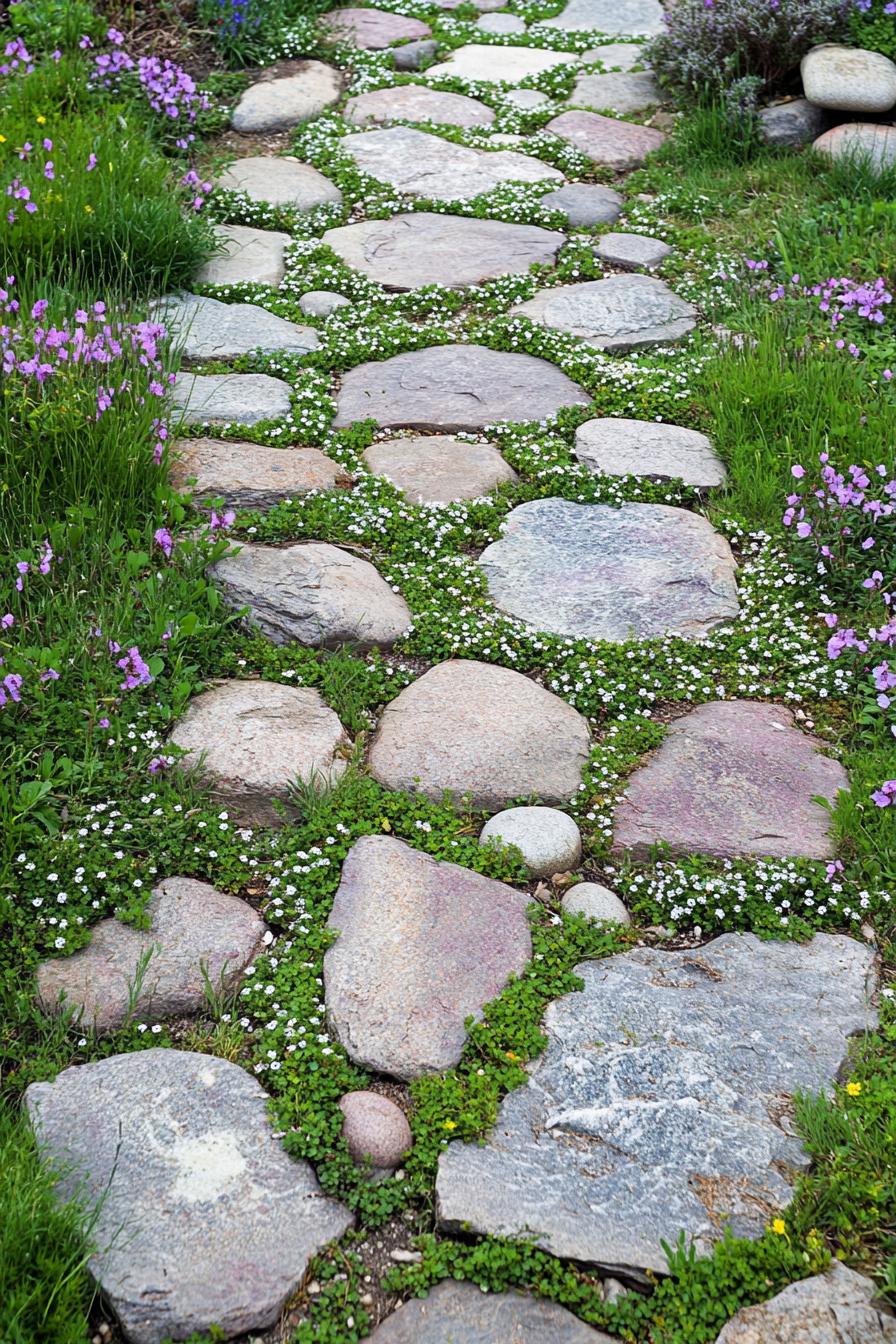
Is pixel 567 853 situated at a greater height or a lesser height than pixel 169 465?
lesser

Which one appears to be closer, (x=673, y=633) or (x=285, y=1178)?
(x=285, y=1178)

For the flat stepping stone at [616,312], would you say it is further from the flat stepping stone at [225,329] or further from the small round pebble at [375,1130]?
the small round pebble at [375,1130]

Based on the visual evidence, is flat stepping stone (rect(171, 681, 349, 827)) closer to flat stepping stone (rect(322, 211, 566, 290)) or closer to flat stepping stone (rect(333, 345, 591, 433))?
flat stepping stone (rect(333, 345, 591, 433))

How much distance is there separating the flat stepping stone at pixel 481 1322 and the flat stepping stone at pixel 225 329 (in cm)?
377

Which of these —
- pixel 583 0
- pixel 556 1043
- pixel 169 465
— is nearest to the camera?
pixel 556 1043

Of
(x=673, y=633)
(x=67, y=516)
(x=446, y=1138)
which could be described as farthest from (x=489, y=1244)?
(x=67, y=516)

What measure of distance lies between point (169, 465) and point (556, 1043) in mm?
2359

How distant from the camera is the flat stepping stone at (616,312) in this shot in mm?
5363

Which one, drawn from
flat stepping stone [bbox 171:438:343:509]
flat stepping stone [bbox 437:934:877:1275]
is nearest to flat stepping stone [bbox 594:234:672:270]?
flat stepping stone [bbox 171:438:343:509]

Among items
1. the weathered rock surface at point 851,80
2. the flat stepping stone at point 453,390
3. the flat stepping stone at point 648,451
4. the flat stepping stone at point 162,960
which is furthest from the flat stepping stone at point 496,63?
the flat stepping stone at point 162,960

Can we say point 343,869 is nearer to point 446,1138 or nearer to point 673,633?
point 446,1138

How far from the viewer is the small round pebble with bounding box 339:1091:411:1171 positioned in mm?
2445

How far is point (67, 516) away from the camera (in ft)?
12.4

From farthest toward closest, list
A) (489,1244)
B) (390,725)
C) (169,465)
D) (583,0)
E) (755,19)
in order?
(583,0) → (755,19) → (169,465) → (390,725) → (489,1244)
